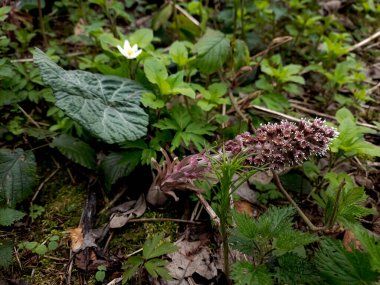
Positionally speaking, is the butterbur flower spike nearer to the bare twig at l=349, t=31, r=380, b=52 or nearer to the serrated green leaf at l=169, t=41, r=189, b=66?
the serrated green leaf at l=169, t=41, r=189, b=66

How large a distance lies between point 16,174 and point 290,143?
152 cm

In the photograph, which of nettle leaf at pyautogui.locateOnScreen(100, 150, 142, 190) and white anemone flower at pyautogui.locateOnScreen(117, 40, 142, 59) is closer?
nettle leaf at pyautogui.locateOnScreen(100, 150, 142, 190)

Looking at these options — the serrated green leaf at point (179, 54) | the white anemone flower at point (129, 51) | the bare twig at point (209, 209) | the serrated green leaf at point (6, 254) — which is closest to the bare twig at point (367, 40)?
the serrated green leaf at point (179, 54)

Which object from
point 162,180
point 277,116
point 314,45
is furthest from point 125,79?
point 314,45

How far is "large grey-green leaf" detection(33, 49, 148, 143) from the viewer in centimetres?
200

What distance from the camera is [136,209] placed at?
84.2 inches

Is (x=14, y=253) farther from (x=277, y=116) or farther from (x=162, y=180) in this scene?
(x=277, y=116)

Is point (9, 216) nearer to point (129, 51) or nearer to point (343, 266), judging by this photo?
point (129, 51)

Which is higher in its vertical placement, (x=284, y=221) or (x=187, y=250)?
(x=284, y=221)

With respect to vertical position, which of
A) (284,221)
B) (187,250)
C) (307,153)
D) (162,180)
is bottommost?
(187,250)

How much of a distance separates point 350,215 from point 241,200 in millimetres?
682

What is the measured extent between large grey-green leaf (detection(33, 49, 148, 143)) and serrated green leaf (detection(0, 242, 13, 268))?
0.69m

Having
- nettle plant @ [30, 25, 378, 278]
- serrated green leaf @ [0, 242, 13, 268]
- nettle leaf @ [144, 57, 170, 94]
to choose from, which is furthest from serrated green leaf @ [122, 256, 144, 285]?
nettle leaf @ [144, 57, 170, 94]

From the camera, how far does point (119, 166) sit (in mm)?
2170
